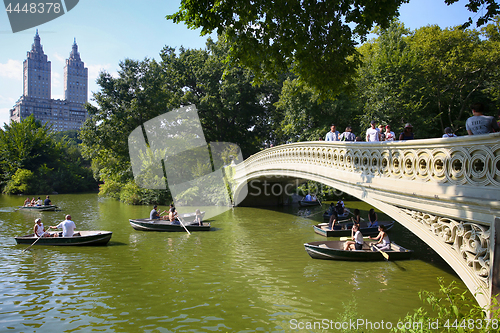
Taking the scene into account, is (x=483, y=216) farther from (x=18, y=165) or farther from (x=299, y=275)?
(x=18, y=165)

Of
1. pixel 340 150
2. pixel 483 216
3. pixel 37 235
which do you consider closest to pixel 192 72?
pixel 37 235

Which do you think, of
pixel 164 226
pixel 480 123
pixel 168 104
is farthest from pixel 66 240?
pixel 168 104

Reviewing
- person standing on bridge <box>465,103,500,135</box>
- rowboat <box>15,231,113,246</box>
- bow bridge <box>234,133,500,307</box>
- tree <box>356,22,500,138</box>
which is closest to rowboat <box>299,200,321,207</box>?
tree <box>356,22,500,138</box>

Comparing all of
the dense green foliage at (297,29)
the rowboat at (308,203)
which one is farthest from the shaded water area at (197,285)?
the rowboat at (308,203)

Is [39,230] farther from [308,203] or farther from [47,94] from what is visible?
[47,94]

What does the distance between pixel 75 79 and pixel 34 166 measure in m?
118

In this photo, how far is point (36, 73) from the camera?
127m

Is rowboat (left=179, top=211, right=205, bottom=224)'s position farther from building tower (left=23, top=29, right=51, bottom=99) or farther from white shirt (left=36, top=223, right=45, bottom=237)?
building tower (left=23, top=29, right=51, bottom=99)

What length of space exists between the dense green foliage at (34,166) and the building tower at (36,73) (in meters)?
97.9

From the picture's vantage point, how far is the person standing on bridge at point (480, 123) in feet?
17.1

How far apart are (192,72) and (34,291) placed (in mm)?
28609

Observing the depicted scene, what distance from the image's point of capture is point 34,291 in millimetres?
8305

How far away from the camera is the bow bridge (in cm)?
→ 484

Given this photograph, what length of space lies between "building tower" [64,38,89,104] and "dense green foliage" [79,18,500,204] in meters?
125
